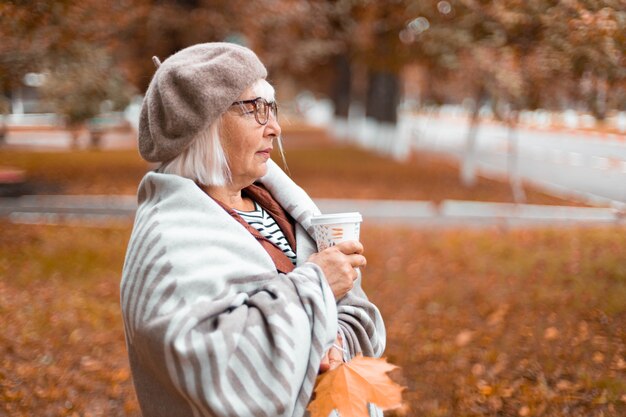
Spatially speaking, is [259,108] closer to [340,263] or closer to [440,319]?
[340,263]

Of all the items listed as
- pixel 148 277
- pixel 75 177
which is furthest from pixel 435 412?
pixel 75 177

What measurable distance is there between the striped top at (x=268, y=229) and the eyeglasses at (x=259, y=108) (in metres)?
0.31

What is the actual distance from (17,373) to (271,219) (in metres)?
3.63

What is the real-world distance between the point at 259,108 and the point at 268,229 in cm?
41

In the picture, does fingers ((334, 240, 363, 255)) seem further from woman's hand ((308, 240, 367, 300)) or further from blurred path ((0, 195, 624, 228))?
blurred path ((0, 195, 624, 228))

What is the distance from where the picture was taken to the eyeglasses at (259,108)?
213 cm

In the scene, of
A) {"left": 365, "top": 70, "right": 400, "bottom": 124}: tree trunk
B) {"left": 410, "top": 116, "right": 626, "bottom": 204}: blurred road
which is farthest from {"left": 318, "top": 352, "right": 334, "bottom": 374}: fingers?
{"left": 365, "top": 70, "right": 400, "bottom": 124}: tree trunk

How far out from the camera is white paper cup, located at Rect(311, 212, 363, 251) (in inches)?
82.1

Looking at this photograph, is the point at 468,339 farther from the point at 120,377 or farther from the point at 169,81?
the point at 169,81

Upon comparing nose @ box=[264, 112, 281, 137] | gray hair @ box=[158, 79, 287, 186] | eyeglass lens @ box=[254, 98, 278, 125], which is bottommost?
gray hair @ box=[158, 79, 287, 186]

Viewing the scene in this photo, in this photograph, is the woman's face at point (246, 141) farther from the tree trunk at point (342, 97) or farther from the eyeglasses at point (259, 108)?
the tree trunk at point (342, 97)

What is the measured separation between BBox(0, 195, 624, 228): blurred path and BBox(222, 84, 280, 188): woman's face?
7244 mm

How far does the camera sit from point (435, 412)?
4988 mm

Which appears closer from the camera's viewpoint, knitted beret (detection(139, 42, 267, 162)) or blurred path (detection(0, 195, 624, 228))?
knitted beret (detection(139, 42, 267, 162))
